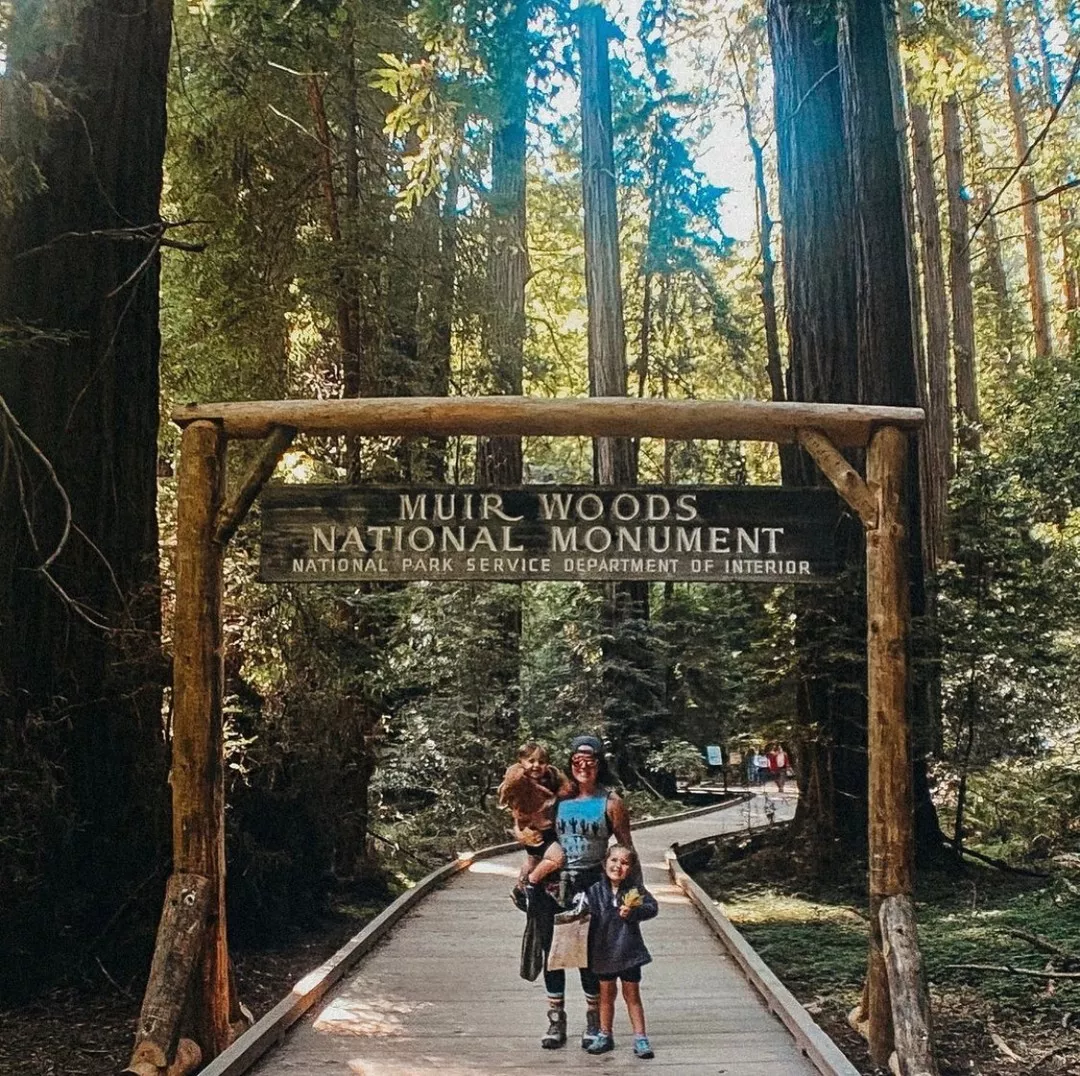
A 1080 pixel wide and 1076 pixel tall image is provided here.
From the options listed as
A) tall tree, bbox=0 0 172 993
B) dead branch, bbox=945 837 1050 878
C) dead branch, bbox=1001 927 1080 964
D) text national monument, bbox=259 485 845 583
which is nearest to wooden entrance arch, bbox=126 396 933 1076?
text national monument, bbox=259 485 845 583

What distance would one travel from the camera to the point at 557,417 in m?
5.44

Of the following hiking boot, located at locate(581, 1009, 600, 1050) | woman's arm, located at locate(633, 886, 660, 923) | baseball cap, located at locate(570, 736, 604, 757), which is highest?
baseball cap, located at locate(570, 736, 604, 757)

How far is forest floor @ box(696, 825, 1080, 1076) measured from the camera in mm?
5566

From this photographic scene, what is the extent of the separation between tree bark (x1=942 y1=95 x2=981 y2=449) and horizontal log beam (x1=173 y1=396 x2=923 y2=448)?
1628 cm

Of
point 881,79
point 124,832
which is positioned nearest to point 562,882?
point 124,832

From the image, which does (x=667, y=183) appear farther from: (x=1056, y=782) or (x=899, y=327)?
(x=1056, y=782)

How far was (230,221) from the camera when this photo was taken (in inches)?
365

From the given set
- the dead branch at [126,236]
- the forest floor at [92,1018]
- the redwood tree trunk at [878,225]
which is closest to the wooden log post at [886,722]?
the forest floor at [92,1018]

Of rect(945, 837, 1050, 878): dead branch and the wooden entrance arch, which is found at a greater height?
the wooden entrance arch

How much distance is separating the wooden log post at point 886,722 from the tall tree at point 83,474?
4.04 metres

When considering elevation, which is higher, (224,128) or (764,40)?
(764,40)

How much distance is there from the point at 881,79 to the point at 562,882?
8.64 metres

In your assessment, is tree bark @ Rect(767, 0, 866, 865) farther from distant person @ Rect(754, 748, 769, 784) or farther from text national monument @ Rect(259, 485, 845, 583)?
distant person @ Rect(754, 748, 769, 784)

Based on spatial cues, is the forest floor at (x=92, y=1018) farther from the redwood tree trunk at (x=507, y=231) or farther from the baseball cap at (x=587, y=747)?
the redwood tree trunk at (x=507, y=231)
